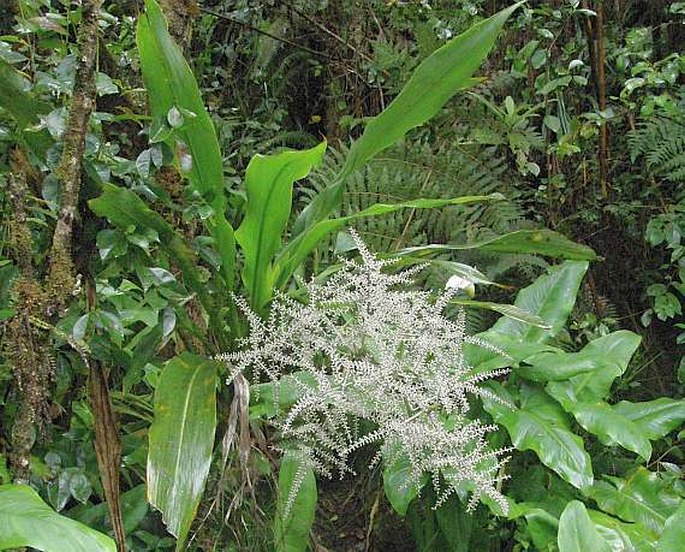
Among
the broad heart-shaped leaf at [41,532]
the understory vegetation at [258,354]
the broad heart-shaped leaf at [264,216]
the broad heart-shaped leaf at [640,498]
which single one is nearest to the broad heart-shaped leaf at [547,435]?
the understory vegetation at [258,354]

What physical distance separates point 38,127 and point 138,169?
154 mm

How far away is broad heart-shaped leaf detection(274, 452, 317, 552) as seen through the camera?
1343 millimetres

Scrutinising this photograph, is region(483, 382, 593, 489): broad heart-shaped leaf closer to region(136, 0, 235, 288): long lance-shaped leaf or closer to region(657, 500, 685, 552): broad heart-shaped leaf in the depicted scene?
region(657, 500, 685, 552): broad heart-shaped leaf

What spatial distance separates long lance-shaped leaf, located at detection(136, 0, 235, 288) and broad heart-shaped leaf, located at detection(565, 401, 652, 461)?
2.41 ft

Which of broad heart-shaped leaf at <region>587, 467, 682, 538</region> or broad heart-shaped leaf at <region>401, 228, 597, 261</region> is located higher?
broad heart-shaped leaf at <region>401, 228, 597, 261</region>

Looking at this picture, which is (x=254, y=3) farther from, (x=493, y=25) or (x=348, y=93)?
(x=493, y=25)

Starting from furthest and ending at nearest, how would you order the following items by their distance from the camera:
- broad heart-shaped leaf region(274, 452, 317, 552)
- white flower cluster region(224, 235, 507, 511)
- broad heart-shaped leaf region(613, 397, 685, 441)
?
broad heart-shaped leaf region(613, 397, 685, 441), broad heart-shaped leaf region(274, 452, 317, 552), white flower cluster region(224, 235, 507, 511)

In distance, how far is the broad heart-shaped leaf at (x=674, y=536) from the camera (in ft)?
4.17

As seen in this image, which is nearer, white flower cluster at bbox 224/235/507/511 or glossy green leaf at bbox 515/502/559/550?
white flower cluster at bbox 224/235/507/511

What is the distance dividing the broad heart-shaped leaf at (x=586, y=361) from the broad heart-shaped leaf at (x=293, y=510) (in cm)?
51

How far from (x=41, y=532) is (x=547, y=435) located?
90 cm

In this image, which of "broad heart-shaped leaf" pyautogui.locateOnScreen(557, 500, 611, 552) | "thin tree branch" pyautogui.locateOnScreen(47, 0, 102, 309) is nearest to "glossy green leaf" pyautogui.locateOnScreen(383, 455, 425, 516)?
"broad heart-shaped leaf" pyautogui.locateOnScreen(557, 500, 611, 552)

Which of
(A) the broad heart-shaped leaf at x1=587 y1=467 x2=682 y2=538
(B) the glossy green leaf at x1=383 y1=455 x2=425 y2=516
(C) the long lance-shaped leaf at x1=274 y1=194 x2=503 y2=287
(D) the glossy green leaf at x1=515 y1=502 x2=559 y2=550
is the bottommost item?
(A) the broad heart-shaped leaf at x1=587 y1=467 x2=682 y2=538

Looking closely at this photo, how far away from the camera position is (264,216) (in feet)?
4.77
